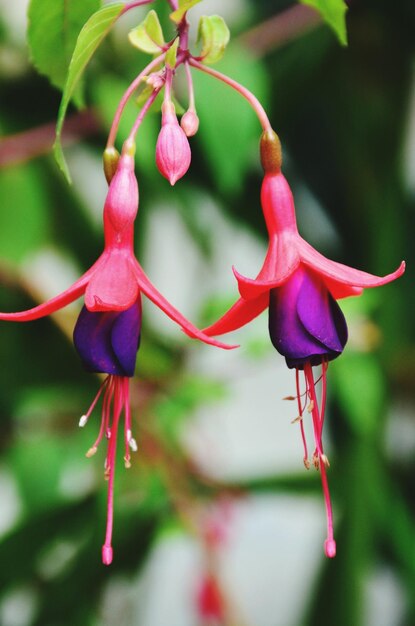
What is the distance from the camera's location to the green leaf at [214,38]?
43cm

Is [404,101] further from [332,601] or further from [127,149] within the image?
[127,149]

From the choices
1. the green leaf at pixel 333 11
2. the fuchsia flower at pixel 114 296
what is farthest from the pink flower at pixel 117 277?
the green leaf at pixel 333 11

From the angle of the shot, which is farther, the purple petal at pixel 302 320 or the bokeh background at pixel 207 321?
the bokeh background at pixel 207 321

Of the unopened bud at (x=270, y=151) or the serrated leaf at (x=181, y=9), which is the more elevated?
the serrated leaf at (x=181, y=9)

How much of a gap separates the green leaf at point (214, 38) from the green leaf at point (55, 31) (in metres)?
0.06

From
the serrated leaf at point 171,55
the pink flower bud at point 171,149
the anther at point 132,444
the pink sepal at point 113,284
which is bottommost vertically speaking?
the anther at point 132,444

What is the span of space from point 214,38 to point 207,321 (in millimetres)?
661

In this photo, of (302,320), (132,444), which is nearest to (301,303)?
(302,320)

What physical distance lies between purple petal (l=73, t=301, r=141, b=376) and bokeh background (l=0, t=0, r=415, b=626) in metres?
0.47

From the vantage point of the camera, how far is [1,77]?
1.29 m

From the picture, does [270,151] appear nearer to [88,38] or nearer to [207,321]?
[88,38]

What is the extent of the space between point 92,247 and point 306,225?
40 cm

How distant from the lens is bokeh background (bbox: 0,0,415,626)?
1.09 metres

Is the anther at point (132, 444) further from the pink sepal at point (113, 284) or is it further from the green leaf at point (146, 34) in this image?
the green leaf at point (146, 34)
